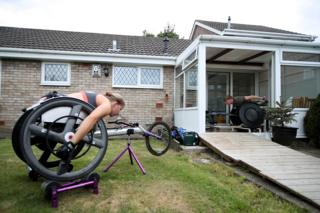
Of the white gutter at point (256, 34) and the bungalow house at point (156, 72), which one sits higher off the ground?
the white gutter at point (256, 34)

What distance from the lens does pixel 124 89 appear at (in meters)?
7.88

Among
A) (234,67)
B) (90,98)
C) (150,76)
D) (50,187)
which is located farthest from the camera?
(234,67)

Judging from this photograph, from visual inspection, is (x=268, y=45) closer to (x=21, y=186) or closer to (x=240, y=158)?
(x=240, y=158)

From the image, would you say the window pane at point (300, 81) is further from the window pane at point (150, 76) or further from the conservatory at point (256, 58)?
the window pane at point (150, 76)

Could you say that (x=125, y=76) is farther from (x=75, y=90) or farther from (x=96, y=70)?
(x=75, y=90)

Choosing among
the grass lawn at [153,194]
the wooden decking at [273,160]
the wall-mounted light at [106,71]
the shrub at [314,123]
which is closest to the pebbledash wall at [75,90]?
the wall-mounted light at [106,71]

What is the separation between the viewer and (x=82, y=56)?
24.5ft

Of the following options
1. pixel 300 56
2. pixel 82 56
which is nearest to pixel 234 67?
pixel 300 56

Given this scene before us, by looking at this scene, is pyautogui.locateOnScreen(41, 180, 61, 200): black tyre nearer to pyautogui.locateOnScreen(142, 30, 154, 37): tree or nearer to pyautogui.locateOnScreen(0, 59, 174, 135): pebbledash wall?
pyautogui.locateOnScreen(0, 59, 174, 135): pebbledash wall

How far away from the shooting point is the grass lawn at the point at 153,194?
2.20 m

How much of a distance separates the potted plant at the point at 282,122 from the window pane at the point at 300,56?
147cm

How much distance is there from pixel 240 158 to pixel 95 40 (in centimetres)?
823

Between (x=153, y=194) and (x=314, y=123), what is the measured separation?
16.4ft

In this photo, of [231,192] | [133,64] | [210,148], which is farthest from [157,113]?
[231,192]
